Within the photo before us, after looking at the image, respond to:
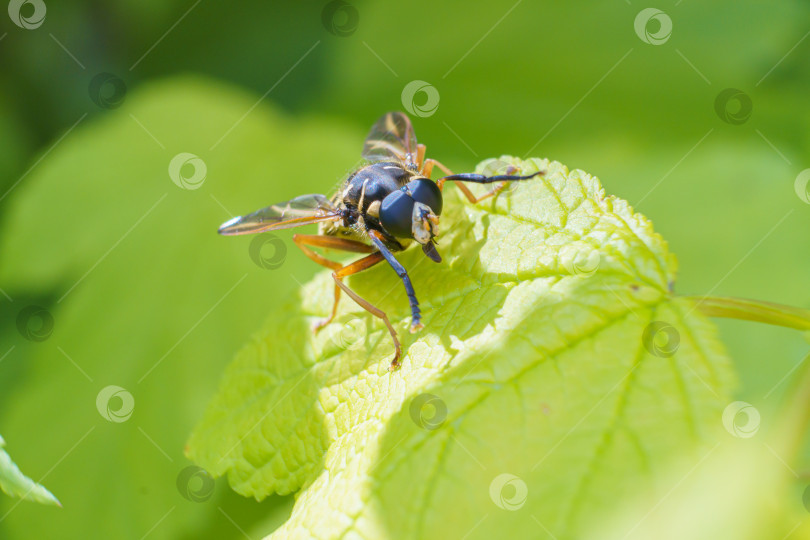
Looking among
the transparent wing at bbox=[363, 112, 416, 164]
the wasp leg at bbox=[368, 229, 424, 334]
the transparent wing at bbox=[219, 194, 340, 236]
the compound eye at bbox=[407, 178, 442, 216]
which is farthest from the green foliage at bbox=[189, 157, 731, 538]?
the transparent wing at bbox=[363, 112, 416, 164]

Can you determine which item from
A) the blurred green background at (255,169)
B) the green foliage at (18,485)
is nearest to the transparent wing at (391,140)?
the blurred green background at (255,169)

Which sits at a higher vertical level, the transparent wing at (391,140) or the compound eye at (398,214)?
the transparent wing at (391,140)

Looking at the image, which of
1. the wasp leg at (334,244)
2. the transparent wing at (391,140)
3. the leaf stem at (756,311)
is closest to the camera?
the leaf stem at (756,311)

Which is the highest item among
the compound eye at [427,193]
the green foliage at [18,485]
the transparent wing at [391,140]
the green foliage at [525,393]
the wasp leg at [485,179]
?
the transparent wing at [391,140]

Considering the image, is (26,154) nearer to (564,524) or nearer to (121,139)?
(121,139)

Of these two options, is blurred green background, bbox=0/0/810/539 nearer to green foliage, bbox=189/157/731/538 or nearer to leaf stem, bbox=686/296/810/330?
green foliage, bbox=189/157/731/538

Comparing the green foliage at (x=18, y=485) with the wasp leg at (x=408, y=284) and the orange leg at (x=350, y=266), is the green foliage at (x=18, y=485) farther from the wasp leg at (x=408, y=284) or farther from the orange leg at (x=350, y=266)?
the wasp leg at (x=408, y=284)

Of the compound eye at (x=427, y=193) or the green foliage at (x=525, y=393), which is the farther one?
the compound eye at (x=427, y=193)

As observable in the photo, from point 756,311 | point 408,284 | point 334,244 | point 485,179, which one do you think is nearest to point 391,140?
point 334,244
